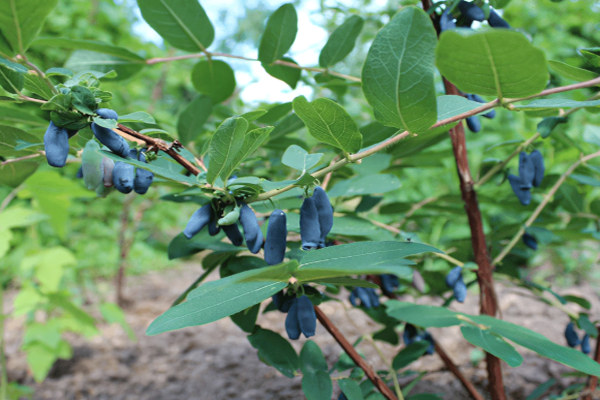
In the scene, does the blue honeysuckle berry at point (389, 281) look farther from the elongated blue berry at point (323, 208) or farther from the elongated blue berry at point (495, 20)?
the elongated blue berry at point (495, 20)

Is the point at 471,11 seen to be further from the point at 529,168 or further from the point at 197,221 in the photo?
the point at 197,221

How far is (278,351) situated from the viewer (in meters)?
0.87

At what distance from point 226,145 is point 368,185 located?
428mm

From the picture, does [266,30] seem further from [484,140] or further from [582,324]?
[484,140]

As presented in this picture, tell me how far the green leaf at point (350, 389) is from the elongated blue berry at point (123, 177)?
539 millimetres

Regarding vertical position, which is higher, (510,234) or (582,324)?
(510,234)

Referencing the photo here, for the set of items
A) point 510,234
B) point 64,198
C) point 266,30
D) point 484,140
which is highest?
point 266,30

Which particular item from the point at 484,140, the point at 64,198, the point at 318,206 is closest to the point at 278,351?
the point at 318,206

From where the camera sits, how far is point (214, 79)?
A: 1.01 meters

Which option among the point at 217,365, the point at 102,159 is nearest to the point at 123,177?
the point at 102,159

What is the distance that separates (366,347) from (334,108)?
1725mm

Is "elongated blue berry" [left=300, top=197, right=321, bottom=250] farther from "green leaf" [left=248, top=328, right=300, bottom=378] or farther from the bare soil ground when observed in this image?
the bare soil ground

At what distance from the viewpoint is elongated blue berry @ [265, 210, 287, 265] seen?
562 mm

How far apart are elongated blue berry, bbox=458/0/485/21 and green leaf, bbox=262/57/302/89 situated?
38 centimetres
